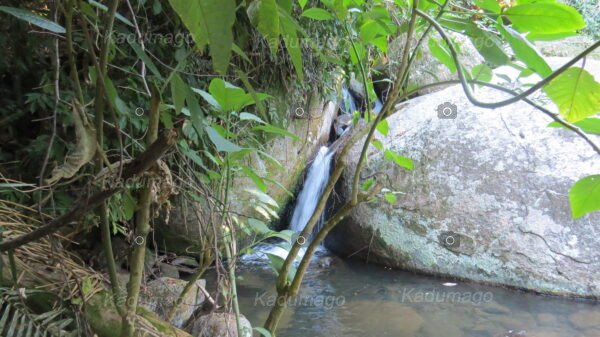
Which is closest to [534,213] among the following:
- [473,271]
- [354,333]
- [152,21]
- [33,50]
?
[473,271]

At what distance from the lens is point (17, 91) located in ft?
7.57

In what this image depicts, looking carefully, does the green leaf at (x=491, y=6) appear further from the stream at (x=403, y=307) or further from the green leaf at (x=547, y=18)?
the stream at (x=403, y=307)

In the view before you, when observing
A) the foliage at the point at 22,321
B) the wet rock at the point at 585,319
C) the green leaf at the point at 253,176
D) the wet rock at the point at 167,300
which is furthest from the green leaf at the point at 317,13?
the wet rock at the point at 585,319

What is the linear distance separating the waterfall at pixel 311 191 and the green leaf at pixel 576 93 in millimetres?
3840

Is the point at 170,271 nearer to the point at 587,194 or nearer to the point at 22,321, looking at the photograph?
the point at 22,321

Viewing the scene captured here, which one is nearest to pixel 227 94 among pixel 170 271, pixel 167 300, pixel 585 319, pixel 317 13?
pixel 317 13

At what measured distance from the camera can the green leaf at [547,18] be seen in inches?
20.0

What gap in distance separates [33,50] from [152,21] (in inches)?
27.0

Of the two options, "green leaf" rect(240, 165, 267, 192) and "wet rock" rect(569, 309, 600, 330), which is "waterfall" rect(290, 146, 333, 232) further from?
"green leaf" rect(240, 165, 267, 192)

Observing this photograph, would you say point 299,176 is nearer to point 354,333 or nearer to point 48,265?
point 354,333

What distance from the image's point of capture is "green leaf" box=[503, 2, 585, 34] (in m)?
0.51

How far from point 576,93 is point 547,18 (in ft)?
0.32

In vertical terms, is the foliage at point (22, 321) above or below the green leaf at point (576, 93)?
below

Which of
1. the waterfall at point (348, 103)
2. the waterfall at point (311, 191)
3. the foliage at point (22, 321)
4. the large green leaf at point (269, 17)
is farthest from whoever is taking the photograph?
the waterfall at point (348, 103)
